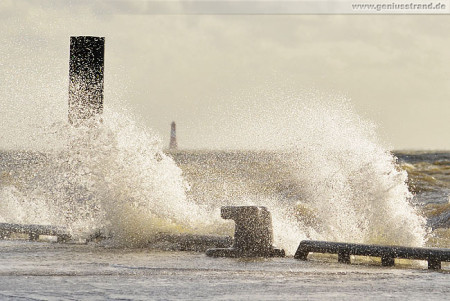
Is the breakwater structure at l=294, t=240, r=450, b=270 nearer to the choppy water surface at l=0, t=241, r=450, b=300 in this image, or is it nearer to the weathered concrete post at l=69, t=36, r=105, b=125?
the choppy water surface at l=0, t=241, r=450, b=300


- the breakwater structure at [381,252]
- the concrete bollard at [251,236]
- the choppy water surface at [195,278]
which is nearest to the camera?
the choppy water surface at [195,278]

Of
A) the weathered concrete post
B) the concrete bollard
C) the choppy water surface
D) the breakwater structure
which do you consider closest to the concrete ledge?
the weathered concrete post

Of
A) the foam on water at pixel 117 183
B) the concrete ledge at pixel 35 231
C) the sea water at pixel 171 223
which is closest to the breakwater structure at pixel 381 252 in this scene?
the sea water at pixel 171 223

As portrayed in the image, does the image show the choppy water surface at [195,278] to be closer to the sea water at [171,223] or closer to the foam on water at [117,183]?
the sea water at [171,223]

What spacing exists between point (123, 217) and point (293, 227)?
108 inches

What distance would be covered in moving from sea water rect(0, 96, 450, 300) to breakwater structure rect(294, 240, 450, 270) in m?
0.17

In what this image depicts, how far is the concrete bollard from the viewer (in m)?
11.7

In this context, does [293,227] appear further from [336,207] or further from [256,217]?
[256,217]

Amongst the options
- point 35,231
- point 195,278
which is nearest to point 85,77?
point 35,231

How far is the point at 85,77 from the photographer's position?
15133 mm

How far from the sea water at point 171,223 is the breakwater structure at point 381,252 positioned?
172 mm

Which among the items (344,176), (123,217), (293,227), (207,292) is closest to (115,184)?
(123,217)

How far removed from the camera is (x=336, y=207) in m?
15.2

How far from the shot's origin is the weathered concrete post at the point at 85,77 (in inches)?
588
